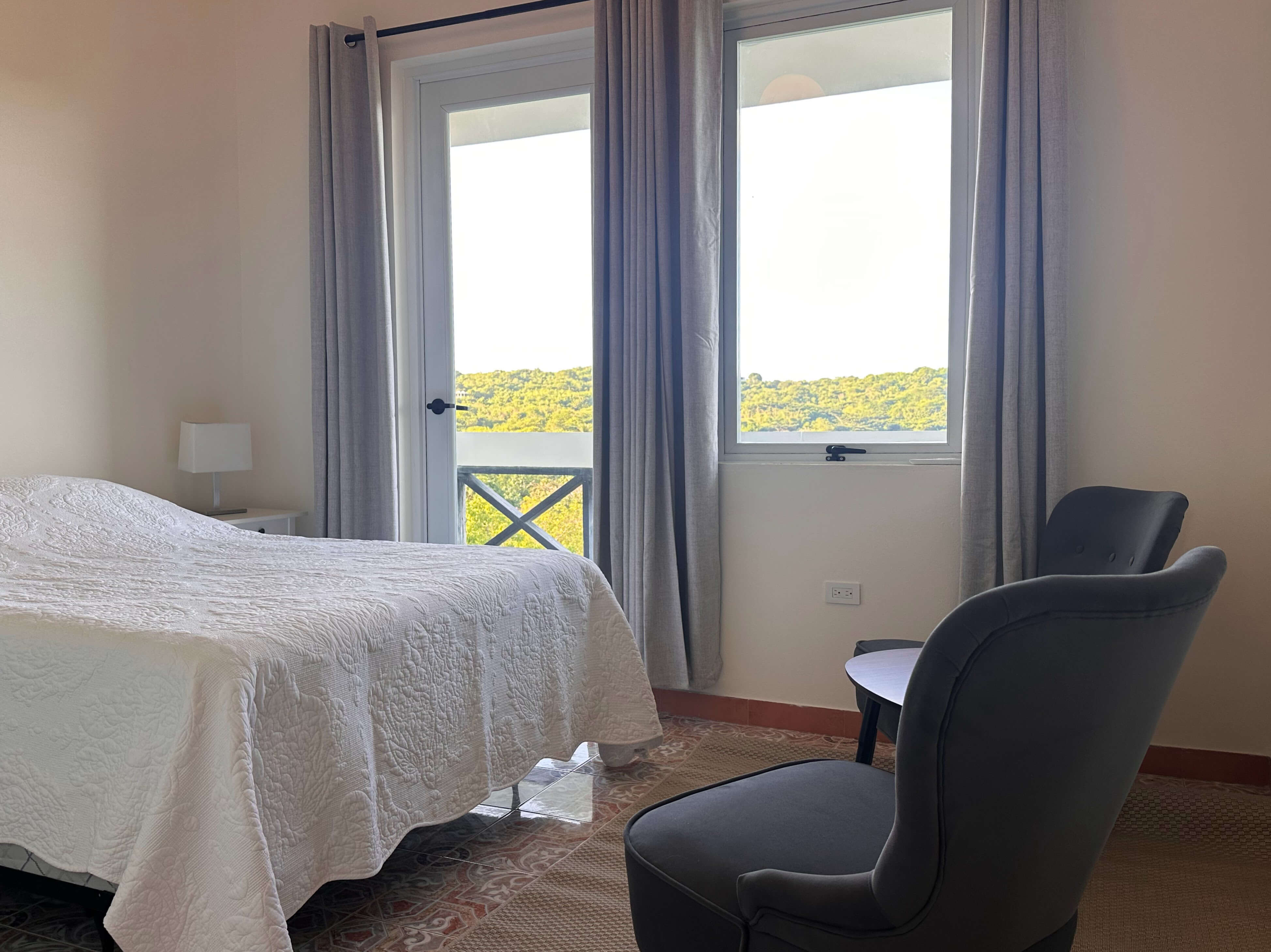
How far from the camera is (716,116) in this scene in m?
3.21

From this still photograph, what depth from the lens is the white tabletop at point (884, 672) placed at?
6.69ft

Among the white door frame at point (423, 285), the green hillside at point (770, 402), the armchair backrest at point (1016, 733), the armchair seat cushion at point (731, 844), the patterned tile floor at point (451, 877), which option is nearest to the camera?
the armchair backrest at point (1016, 733)

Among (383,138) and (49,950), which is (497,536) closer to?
(383,138)

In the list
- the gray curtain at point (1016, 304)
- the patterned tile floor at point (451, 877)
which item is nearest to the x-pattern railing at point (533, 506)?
the patterned tile floor at point (451, 877)

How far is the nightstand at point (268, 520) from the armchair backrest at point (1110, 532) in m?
2.65

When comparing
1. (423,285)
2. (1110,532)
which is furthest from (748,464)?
(423,285)

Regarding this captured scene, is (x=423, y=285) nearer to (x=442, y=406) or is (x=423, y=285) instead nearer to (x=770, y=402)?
(x=442, y=406)

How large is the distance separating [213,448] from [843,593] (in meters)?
2.37

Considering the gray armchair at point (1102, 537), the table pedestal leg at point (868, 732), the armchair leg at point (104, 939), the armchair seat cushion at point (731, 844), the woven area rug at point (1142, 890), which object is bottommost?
the woven area rug at point (1142, 890)

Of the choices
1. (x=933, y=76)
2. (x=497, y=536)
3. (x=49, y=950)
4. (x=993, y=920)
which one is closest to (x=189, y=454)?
(x=497, y=536)

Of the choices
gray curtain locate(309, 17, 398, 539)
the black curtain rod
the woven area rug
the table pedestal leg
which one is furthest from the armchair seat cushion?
the black curtain rod

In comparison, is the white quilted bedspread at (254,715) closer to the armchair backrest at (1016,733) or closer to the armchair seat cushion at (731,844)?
the armchair seat cushion at (731,844)

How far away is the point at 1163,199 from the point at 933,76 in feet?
2.68

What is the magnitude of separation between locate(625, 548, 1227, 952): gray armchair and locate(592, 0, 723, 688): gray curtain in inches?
80.0
